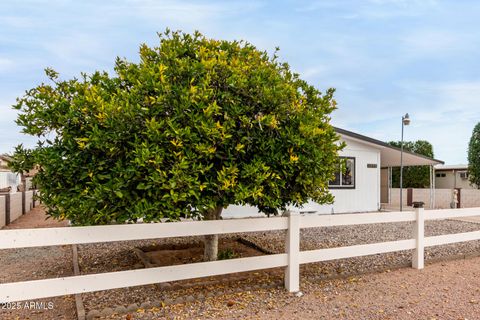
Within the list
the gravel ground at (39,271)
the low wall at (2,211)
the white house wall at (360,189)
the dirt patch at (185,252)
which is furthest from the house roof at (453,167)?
the low wall at (2,211)

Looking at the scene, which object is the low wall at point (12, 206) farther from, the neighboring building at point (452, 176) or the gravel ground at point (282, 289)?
the neighboring building at point (452, 176)

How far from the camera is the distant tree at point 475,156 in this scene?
68.1 ft

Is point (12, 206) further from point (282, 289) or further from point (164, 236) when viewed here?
point (282, 289)

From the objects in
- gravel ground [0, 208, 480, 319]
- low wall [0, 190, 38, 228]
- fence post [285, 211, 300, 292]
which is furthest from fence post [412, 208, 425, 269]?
low wall [0, 190, 38, 228]

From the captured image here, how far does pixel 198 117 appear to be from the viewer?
376 centimetres

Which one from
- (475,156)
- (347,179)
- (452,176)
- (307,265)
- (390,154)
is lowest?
(307,265)

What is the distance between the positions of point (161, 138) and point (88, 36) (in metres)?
5.09

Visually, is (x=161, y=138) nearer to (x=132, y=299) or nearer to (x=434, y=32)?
(x=132, y=299)

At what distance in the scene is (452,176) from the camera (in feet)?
90.6

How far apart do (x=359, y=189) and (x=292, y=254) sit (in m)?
10.4

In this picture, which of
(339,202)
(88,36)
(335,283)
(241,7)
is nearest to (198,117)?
(335,283)

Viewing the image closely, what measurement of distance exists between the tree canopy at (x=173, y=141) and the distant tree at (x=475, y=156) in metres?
20.5

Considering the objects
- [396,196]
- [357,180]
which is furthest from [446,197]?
[357,180]

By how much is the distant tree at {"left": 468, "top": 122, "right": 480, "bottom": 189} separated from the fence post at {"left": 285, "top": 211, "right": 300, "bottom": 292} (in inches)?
822
